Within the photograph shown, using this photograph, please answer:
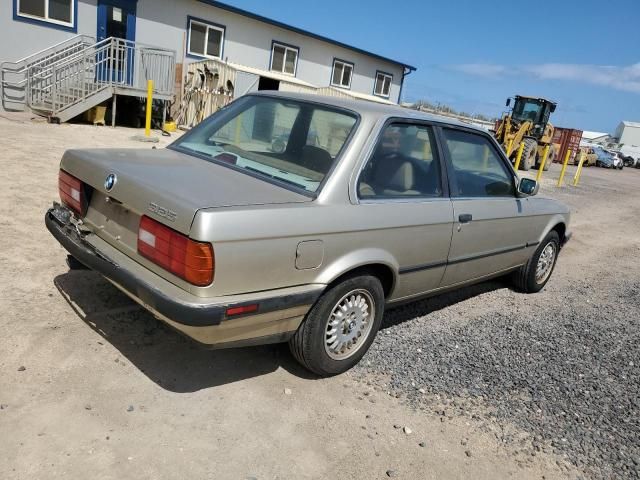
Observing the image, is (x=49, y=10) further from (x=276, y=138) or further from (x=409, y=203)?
(x=409, y=203)

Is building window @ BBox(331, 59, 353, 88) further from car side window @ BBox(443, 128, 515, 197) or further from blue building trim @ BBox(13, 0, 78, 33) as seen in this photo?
car side window @ BBox(443, 128, 515, 197)

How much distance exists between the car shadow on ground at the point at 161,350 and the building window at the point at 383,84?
2261cm

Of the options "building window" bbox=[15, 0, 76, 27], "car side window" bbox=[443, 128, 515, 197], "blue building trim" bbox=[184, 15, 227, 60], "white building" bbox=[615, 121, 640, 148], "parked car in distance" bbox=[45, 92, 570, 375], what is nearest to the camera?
"parked car in distance" bbox=[45, 92, 570, 375]

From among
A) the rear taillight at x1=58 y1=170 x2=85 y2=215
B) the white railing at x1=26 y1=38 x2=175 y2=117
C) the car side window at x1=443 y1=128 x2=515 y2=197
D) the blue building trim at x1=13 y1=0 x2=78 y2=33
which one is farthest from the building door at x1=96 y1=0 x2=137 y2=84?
the car side window at x1=443 y1=128 x2=515 y2=197

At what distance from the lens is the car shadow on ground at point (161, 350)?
125 inches

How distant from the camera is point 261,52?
19.3 m

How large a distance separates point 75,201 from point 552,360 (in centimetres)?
364

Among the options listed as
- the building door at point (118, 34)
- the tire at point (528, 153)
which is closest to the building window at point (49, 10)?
the building door at point (118, 34)

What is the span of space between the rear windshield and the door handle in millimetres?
1143

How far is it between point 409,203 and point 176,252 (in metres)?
1.62

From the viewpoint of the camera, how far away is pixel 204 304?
8.25ft

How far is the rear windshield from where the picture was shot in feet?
10.7

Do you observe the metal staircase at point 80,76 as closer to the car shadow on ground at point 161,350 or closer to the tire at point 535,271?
the car shadow on ground at point 161,350

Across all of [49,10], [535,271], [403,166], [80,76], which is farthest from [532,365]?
[49,10]
